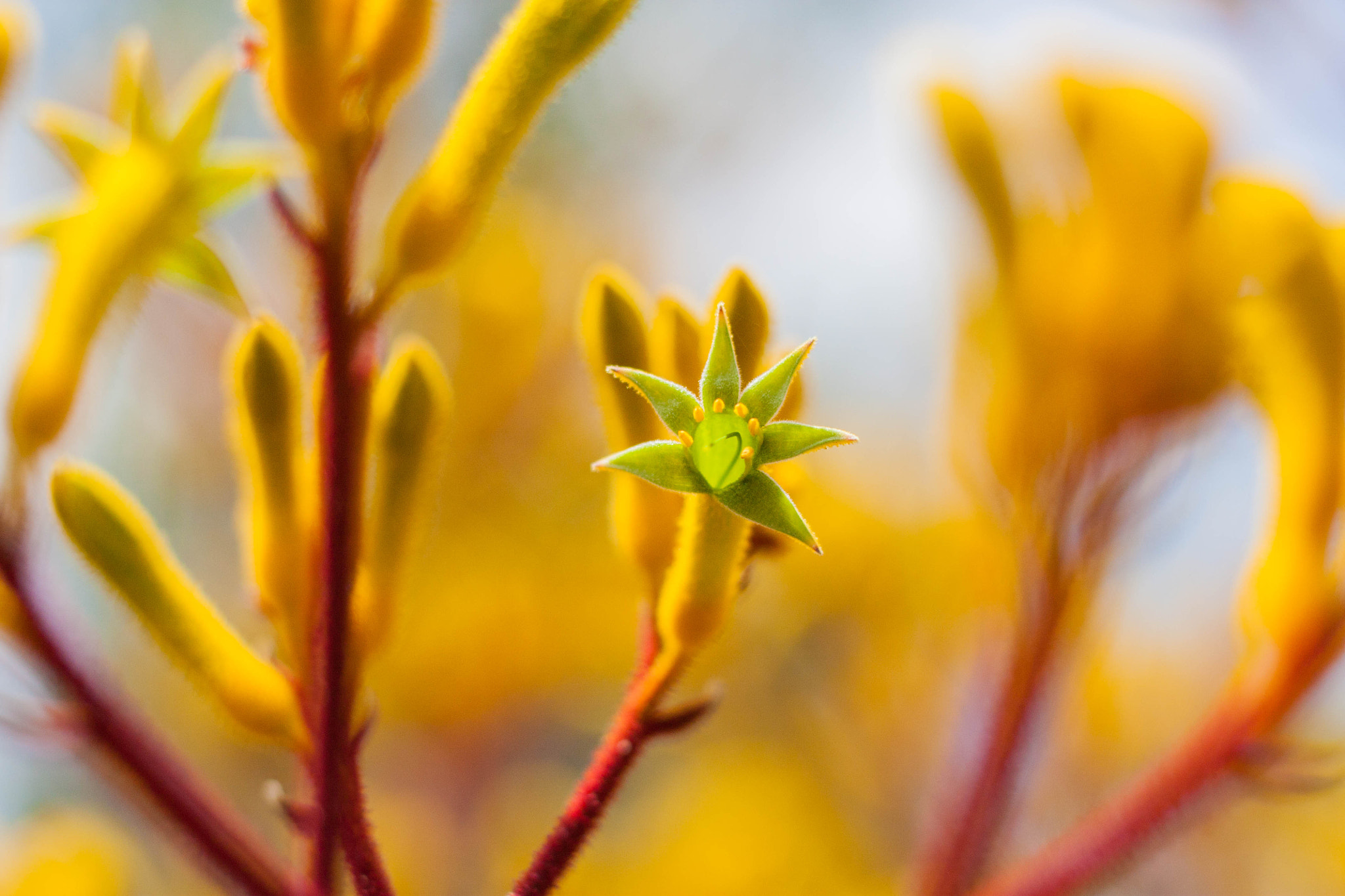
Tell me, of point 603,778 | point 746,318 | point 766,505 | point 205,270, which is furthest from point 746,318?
point 205,270

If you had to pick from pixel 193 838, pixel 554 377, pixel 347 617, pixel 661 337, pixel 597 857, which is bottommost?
pixel 597 857

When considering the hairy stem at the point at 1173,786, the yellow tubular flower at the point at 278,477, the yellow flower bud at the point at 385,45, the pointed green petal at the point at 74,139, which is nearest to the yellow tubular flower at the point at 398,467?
the yellow tubular flower at the point at 278,477

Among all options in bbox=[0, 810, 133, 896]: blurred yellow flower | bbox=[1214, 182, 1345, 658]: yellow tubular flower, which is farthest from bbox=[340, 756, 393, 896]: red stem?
bbox=[0, 810, 133, 896]: blurred yellow flower

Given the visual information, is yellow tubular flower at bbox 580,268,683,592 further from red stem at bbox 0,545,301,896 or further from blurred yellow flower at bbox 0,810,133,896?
blurred yellow flower at bbox 0,810,133,896

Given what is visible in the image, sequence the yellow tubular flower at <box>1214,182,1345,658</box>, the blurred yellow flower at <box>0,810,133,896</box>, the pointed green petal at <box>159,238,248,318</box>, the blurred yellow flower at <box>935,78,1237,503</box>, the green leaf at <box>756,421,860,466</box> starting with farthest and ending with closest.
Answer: the blurred yellow flower at <box>0,810,133,896</box>
the blurred yellow flower at <box>935,78,1237,503</box>
the yellow tubular flower at <box>1214,182,1345,658</box>
the pointed green petal at <box>159,238,248,318</box>
the green leaf at <box>756,421,860,466</box>

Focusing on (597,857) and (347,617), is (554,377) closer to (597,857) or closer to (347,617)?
(597,857)

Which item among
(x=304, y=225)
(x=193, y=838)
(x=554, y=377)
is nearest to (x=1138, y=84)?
(x=304, y=225)
